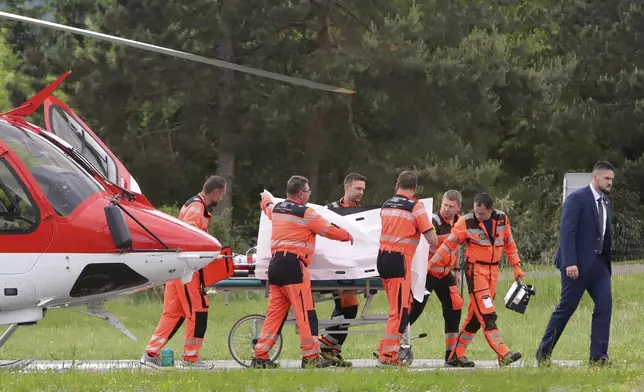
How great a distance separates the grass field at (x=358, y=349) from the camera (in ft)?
35.0

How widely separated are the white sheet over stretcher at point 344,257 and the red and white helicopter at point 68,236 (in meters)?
1.28

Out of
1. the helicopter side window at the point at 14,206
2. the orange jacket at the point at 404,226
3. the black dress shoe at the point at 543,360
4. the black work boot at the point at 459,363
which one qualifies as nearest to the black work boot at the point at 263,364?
the orange jacket at the point at 404,226

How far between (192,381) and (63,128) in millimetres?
3385

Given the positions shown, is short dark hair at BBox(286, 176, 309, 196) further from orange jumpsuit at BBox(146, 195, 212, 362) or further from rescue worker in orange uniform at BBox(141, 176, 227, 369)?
orange jumpsuit at BBox(146, 195, 212, 362)

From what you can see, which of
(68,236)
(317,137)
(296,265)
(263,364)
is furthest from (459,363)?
(317,137)

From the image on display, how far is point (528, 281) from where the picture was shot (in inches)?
1085

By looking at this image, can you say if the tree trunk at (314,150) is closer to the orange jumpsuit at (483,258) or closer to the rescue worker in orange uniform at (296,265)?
the orange jumpsuit at (483,258)

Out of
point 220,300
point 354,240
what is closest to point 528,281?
point 220,300

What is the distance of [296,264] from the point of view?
1292cm

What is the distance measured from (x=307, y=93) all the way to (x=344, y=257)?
2330 centimetres

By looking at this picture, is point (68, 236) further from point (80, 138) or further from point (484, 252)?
point (484, 252)

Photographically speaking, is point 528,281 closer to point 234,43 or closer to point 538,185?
point 234,43

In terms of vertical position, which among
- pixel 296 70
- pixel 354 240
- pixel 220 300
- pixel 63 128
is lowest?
pixel 220 300

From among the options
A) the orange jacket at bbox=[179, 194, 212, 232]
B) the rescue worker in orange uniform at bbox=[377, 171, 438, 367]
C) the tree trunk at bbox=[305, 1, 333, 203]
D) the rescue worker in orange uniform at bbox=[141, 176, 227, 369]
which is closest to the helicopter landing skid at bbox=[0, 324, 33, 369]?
the rescue worker in orange uniform at bbox=[141, 176, 227, 369]
